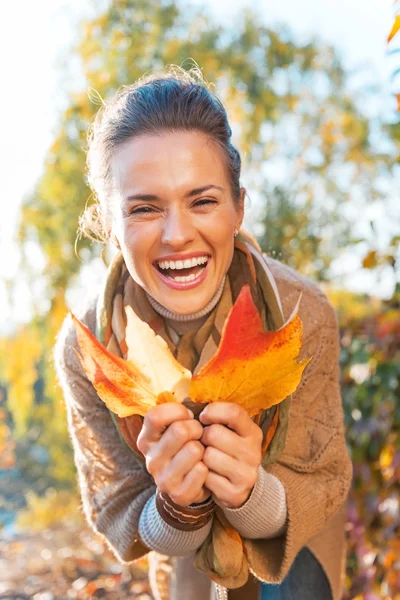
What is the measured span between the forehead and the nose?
0.05 m

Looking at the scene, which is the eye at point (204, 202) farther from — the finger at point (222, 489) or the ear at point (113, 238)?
the finger at point (222, 489)

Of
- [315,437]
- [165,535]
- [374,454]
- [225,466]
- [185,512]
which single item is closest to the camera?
[225,466]

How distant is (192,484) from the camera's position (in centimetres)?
110

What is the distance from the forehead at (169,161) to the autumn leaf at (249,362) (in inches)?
15.8

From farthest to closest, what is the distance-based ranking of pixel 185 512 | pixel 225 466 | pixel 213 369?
pixel 185 512
pixel 225 466
pixel 213 369

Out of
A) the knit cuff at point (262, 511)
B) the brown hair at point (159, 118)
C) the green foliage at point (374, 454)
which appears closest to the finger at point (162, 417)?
the knit cuff at point (262, 511)

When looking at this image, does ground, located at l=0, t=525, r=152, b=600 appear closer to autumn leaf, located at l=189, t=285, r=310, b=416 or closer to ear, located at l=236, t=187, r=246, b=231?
ear, located at l=236, t=187, r=246, b=231

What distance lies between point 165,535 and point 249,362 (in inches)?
23.3

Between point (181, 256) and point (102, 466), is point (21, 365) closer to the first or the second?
point (102, 466)

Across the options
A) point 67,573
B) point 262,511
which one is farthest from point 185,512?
point 67,573

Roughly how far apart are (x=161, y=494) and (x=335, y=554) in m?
0.83

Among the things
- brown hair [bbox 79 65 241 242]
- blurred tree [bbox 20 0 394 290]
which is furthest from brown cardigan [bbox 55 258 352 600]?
blurred tree [bbox 20 0 394 290]

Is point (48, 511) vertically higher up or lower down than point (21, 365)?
lower down

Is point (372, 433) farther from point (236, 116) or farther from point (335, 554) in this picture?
point (236, 116)
